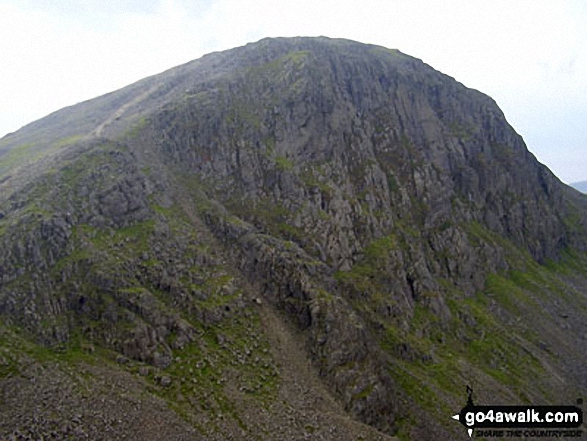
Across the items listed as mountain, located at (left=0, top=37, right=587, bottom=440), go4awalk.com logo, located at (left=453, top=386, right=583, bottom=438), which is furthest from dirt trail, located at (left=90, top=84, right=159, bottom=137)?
go4awalk.com logo, located at (left=453, top=386, right=583, bottom=438)

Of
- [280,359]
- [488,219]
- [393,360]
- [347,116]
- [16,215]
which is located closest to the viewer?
[280,359]

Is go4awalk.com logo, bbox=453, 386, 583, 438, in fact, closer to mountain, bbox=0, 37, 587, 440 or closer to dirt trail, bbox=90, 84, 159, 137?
mountain, bbox=0, 37, 587, 440

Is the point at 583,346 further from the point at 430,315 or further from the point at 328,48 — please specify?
the point at 328,48

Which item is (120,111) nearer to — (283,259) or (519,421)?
(283,259)

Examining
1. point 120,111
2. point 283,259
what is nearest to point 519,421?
point 283,259

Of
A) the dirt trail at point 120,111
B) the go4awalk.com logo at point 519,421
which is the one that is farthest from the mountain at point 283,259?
the go4awalk.com logo at point 519,421

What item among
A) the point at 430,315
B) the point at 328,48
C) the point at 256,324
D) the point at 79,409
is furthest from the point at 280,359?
the point at 328,48
